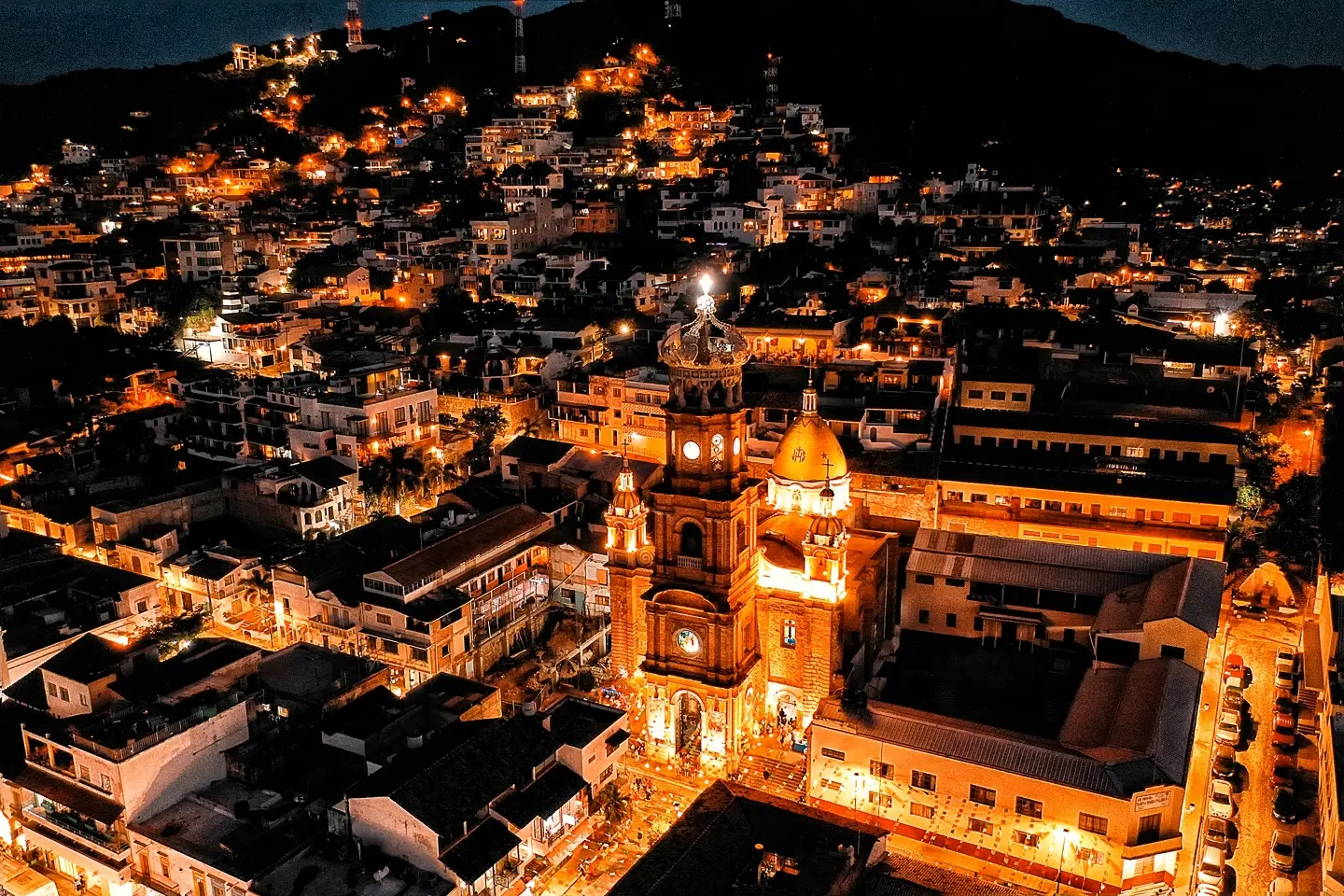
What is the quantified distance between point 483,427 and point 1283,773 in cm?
4545

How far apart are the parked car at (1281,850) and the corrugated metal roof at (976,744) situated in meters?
6.84

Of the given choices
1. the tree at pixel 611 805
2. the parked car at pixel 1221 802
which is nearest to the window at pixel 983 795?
the parked car at pixel 1221 802

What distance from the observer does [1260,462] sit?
54.8 m

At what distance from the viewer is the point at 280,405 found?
60031mm

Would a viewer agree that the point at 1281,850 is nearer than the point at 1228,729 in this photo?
Yes

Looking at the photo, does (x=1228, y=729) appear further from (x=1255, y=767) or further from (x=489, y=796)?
(x=489, y=796)

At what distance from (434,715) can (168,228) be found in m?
95.1

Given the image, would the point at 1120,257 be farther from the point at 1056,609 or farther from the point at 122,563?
the point at 122,563

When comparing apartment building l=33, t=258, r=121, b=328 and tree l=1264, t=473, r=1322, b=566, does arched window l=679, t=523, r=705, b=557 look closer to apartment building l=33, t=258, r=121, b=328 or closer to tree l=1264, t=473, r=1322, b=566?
tree l=1264, t=473, r=1322, b=566

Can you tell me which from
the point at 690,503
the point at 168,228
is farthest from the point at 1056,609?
the point at 168,228

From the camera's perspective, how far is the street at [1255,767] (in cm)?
2933

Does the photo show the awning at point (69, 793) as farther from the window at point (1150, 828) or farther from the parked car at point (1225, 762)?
the parked car at point (1225, 762)

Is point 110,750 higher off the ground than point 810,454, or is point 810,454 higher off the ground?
point 810,454

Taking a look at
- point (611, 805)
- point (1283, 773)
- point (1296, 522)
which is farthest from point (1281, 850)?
point (1296, 522)
